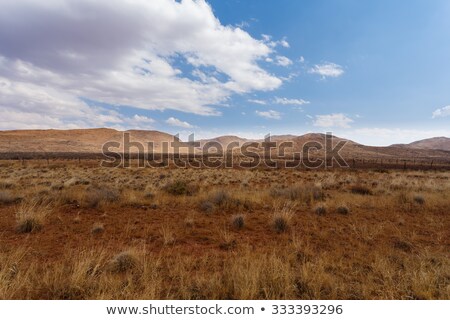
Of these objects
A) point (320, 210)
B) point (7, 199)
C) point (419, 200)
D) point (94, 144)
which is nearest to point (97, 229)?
point (7, 199)

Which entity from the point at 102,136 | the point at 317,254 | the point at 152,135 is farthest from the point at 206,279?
the point at 152,135

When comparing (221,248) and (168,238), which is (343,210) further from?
(168,238)

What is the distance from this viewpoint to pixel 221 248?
6.02 m

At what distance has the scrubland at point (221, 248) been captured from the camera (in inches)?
149

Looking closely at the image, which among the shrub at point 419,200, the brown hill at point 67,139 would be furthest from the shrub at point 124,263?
the brown hill at point 67,139

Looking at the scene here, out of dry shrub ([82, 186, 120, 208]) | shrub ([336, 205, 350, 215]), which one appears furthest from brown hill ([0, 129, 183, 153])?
shrub ([336, 205, 350, 215])

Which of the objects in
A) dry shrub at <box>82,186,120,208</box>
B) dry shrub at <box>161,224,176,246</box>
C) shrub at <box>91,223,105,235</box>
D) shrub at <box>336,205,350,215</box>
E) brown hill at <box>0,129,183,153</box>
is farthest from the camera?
brown hill at <box>0,129,183,153</box>

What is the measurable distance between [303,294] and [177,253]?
2.82 metres

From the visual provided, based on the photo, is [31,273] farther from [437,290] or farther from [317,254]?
[437,290]

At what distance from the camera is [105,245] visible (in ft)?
19.5

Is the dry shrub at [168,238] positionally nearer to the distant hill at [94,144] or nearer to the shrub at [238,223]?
the shrub at [238,223]

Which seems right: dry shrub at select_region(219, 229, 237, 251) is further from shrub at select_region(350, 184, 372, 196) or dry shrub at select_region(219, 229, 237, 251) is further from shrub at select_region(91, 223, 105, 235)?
shrub at select_region(350, 184, 372, 196)

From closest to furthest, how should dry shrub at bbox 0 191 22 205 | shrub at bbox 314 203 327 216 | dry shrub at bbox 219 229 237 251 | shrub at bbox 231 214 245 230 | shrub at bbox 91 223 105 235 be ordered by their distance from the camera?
dry shrub at bbox 219 229 237 251
shrub at bbox 91 223 105 235
shrub at bbox 231 214 245 230
shrub at bbox 314 203 327 216
dry shrub at bbox 0 191 22 205

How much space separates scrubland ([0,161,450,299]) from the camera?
379cm
